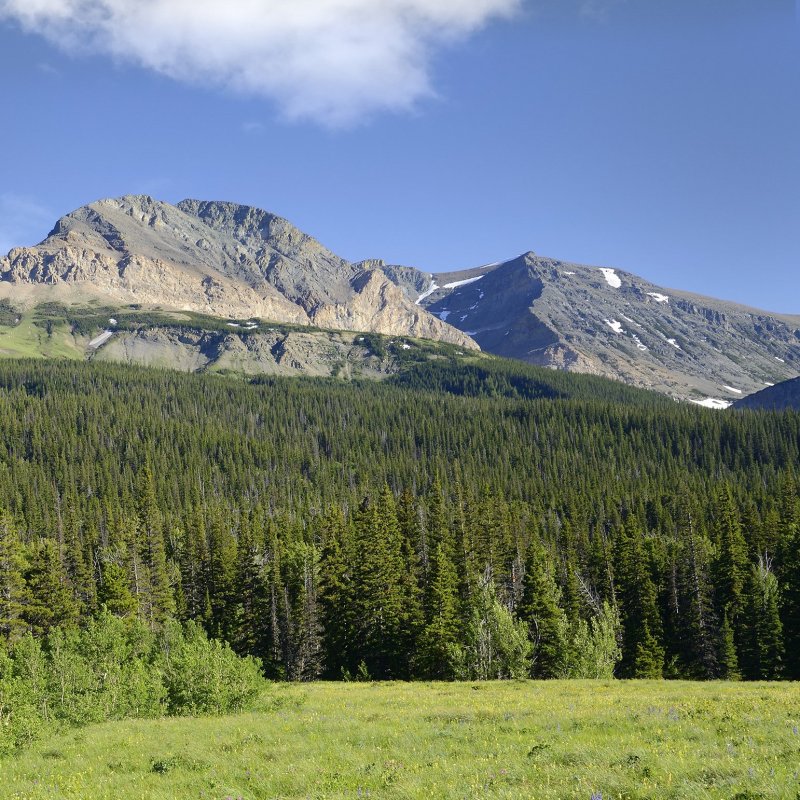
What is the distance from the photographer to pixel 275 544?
72.3 meters

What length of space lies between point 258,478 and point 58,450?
55.9m

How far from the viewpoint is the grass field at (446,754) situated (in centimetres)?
1220

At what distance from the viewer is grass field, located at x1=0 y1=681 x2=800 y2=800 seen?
40.0 feet

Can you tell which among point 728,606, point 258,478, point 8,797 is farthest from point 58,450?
point 8,797

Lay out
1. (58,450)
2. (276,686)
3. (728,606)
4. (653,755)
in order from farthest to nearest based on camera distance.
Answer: (58,450) → (728,606) → (276,686) → (653,755)

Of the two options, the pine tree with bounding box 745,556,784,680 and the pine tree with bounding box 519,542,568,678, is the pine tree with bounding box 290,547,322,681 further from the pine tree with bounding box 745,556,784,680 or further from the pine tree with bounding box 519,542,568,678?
the pine tree with bounding box 745,556,784,680

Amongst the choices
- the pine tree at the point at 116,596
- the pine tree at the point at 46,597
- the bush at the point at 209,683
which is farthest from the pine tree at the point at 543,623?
the pine tree at the point at 46,597

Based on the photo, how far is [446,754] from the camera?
1712cm

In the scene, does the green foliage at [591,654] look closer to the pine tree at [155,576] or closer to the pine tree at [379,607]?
the pine tree at [379,607]

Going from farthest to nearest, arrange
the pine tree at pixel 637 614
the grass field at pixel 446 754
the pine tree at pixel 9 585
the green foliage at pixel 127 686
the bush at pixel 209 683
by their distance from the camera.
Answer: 1. the pine tree at pixel 637 614
2. the pine tree at pixel 9 585
3. the bush at pixel 209 683
4. the green foliage at pixel 127 686
5. the grass field at pixel 446 754

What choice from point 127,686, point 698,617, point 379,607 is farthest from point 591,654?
point 127,686

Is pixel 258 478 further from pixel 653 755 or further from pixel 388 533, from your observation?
pixel 653 755

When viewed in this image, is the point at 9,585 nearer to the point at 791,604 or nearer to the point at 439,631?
the point at 439,631

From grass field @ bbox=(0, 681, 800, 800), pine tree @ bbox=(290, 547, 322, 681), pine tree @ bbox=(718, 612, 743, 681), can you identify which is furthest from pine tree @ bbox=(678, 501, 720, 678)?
grass field @ bbox=(0, 681, 800, 800)
